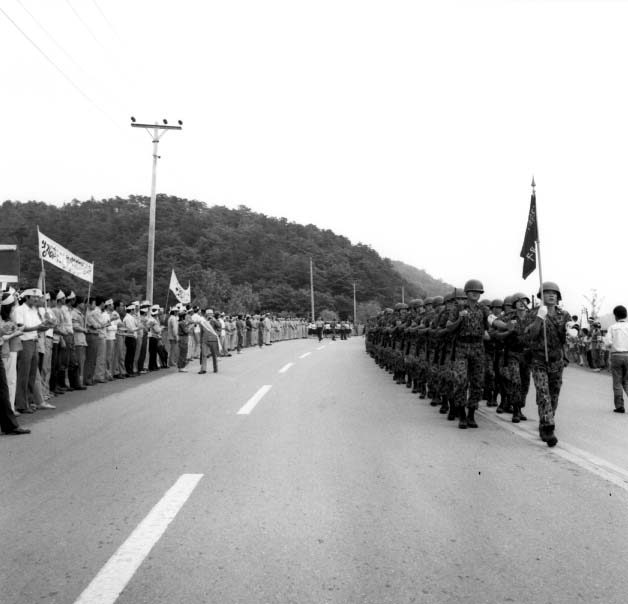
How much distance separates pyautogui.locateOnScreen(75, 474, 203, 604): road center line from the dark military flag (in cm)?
632

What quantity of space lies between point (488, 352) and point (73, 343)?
26.8ft

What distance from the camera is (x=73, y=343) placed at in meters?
12.9

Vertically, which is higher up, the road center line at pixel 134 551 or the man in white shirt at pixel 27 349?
the man in white shirt at pixel 27 349

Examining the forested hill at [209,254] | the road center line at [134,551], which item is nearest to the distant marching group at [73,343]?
the road center line at [134,551]

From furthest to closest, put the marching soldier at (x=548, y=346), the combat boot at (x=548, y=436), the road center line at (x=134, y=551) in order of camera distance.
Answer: the marching soldier at (x=548, y=346), the combat boot at (x=548, y=436), the road center line at (x=134, y=551)

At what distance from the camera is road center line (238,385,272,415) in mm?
10066

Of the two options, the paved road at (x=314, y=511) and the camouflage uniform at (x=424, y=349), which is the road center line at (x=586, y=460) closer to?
the paved road at (x=314, y=511)

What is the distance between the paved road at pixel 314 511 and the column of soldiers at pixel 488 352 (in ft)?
1.84

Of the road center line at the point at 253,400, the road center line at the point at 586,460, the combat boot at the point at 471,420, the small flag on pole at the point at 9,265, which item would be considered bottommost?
the road center line at the point at 586,460

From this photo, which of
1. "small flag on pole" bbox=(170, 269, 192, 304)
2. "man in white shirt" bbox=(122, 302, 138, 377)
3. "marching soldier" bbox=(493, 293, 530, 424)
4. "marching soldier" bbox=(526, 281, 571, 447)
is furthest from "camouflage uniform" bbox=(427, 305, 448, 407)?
"small flag on pole" bbox=(170, 269, 192, 304)

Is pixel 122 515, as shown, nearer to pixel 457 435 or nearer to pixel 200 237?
pixel 457 435

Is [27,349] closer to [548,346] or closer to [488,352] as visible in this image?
[488,352]

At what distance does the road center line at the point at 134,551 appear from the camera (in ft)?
11.1

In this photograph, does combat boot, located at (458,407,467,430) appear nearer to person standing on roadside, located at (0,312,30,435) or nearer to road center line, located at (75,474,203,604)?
road center line, located at (75,474,203,604)
